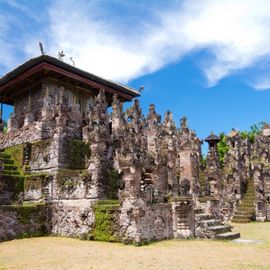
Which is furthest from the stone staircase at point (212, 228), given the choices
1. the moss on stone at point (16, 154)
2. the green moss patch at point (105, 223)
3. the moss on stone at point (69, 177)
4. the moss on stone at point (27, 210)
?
the moss on stone at point (16, 154)

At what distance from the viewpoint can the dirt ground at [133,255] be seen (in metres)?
9.32

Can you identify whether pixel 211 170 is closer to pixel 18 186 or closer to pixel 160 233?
pixel 160 233

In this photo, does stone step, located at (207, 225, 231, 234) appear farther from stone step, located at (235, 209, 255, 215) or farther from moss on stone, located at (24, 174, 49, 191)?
stone step, located at (235, 209, 255, 215)

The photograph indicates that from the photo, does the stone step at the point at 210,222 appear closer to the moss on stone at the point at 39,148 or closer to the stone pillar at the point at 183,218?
the stone pillar at the point at 183,218

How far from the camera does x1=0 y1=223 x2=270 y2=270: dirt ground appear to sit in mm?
9320

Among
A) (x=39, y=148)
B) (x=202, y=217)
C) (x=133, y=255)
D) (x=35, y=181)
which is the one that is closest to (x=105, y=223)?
(x=133, y=255)

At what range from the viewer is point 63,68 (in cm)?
2339

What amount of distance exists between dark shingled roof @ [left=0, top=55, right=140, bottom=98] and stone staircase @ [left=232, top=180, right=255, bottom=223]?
12.6 meters

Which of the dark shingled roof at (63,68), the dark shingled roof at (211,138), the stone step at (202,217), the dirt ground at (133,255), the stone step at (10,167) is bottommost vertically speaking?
the dirt ground at (133,255)

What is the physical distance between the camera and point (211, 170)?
21.8 m

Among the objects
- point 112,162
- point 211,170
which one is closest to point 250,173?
point 211,170

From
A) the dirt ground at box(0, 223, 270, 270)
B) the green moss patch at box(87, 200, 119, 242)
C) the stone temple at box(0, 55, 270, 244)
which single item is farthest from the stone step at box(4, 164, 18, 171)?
the green moss patch at box(87, 200, 119, 242)

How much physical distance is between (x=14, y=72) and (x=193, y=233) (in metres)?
16.4

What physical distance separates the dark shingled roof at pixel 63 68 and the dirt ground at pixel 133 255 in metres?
12.0
